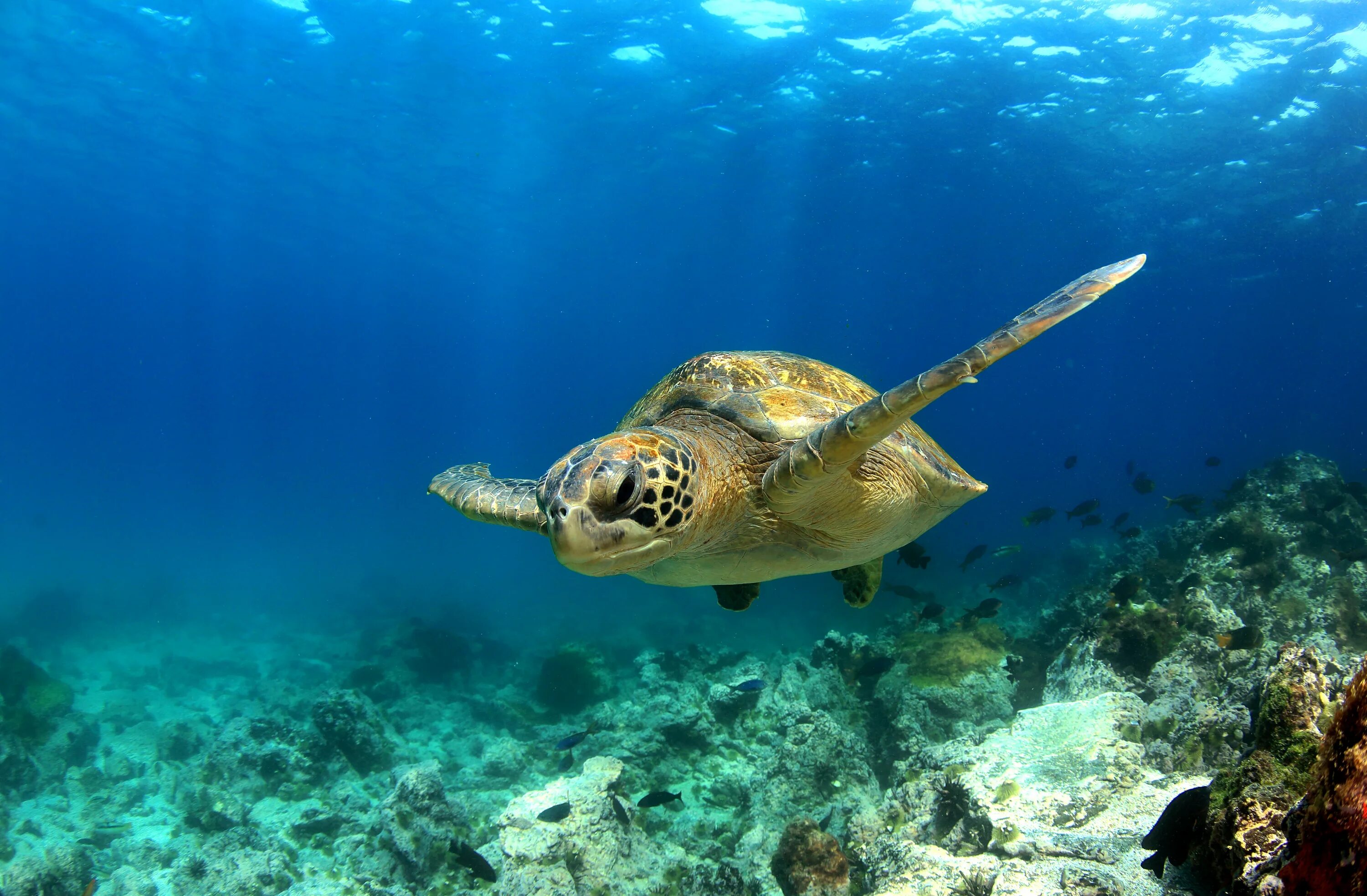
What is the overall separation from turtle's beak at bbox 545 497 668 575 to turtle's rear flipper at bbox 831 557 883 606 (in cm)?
271

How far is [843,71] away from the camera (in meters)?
17.1

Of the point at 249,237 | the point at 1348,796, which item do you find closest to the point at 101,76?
the point at 249,237

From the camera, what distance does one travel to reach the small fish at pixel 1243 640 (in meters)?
4.86

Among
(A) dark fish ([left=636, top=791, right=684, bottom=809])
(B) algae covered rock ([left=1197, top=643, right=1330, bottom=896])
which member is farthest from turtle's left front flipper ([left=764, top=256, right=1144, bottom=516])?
(A) dark fish ([left=636, top=791, right=684, bottom=809])

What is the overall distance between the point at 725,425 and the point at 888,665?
4.81 metres

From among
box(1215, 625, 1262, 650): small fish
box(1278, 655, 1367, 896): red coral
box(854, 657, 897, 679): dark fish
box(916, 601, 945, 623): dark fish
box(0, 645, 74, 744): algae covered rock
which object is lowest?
box(0, 645, 74, 744): algae covered rock

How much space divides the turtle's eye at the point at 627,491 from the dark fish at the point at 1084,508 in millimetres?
9368

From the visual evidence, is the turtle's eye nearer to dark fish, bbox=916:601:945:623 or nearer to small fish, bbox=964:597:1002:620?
dark fish, bbox=916:601:945:623

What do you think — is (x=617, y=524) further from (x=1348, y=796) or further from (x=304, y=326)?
(x=304, y=326)

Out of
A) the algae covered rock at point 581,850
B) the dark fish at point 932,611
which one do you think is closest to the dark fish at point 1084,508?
the dark fish at point 932,611

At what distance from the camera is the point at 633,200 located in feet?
90.5

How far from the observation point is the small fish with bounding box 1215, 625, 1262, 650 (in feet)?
15.9

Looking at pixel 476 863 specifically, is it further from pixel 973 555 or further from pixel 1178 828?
pixel 973 555

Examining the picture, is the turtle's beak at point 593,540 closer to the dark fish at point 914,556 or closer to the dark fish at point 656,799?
the dark fish at point 656,799
